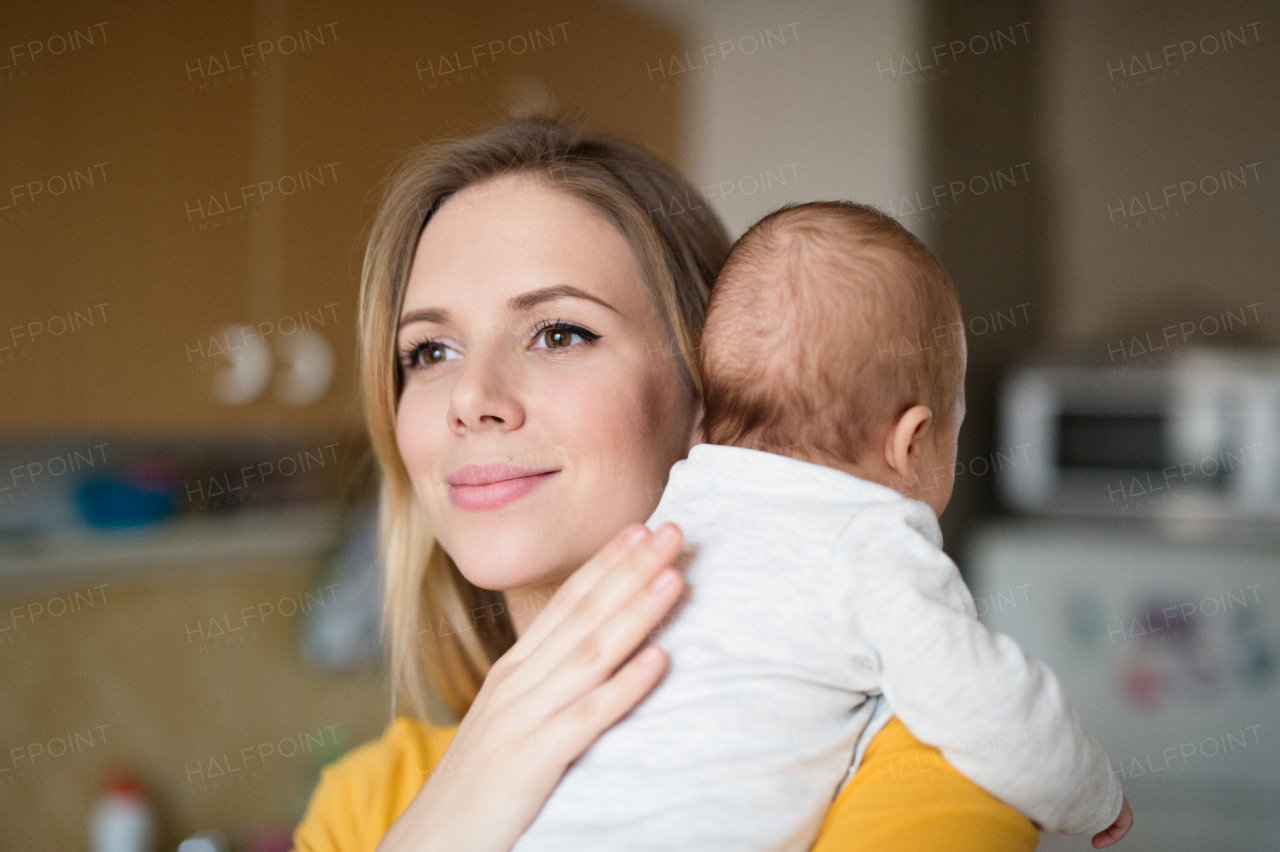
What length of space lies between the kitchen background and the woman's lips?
50 cm

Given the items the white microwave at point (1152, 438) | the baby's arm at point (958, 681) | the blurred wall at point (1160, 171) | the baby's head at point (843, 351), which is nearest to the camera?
the baby's arm at point (958, 681)

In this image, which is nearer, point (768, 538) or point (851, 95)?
point (768, 538)

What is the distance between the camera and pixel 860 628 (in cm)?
65

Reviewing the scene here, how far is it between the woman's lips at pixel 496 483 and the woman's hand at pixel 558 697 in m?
0.18

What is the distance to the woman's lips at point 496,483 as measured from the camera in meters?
0.94

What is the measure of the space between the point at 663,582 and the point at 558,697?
0.39 ft

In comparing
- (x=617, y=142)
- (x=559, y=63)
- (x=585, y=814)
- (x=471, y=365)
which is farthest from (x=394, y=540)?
(x=559, y=63)

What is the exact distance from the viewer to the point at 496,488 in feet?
3.11

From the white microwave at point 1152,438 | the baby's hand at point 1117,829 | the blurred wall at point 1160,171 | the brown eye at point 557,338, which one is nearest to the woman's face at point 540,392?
the brown eye at point 557,338

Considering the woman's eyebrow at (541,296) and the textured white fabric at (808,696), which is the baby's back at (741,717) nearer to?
the textured white fabric at (808,696)

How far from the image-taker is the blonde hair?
3.40 ft

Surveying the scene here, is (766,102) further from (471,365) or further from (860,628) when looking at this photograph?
(860,628)

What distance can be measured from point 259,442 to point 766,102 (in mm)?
1592

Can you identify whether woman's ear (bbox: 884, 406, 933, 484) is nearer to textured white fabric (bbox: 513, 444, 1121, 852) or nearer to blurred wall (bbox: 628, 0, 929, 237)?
textured white fabric (bbox: 513, 444, 1121, 852)
